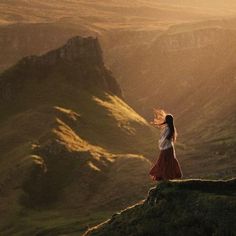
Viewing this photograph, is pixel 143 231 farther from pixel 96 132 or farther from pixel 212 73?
pixel 212 73

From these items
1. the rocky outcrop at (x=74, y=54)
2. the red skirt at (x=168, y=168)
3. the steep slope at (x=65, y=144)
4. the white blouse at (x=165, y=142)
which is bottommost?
the steep slope at (x=65, y=144)

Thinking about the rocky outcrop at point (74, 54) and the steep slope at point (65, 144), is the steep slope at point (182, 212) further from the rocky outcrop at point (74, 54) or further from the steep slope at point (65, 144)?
the rocky outcrop at point (74, 54)

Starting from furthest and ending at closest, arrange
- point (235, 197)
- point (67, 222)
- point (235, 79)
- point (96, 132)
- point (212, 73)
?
point (212, 73)
point (235, 79)
point (96, 132)
point (67, 222)
point (235, 197)

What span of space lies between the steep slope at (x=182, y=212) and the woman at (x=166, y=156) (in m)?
1.89

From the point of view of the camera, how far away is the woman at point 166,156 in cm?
2452

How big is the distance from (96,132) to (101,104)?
448 inches

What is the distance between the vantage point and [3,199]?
77.1 meters

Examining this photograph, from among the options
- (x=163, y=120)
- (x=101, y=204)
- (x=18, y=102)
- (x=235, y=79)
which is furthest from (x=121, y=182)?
(x=235, y=79)

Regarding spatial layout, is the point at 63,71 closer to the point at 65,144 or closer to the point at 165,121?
the point at 65,144

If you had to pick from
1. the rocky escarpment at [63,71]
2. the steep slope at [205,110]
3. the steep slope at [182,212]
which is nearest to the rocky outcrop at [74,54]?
the rocky escarpment at [63,71]

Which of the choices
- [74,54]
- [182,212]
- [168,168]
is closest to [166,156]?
[168,168]

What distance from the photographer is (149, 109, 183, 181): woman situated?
24.5 meters

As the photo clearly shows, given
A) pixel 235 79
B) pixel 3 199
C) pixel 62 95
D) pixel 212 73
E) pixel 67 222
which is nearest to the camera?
pixel 67 222

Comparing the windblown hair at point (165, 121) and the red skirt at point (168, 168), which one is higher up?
the windblown hair at point (165, 121)
